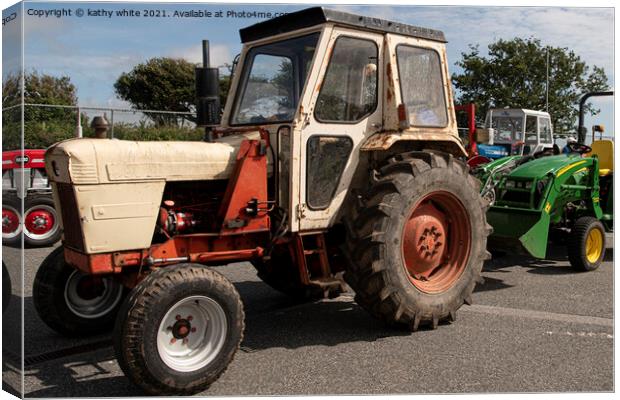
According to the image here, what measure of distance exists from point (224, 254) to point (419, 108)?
1971 millimetres

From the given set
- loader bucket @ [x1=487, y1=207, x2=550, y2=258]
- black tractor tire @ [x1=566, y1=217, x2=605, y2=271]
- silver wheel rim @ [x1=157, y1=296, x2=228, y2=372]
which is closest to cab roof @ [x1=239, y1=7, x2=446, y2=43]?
silver wheel rim @ [x1=157, y1=296, x2=228, y2=372]

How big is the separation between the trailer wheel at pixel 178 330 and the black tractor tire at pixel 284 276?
1270 millimetres

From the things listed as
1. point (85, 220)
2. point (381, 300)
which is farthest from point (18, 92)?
point (381, 300)

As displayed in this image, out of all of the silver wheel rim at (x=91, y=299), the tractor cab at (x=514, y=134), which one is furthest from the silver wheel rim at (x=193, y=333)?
the tractor cab at (x=514, y=134)

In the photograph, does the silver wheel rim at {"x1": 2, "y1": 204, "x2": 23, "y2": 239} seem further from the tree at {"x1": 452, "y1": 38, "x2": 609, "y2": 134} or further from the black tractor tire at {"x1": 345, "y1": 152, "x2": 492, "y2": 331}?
the tree at {"x1": 452, "y1": 38, "x2": 609, "y2": 134}

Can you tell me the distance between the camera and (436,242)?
5.19 metres

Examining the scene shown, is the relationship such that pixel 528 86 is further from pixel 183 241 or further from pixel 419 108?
pixel 183 241

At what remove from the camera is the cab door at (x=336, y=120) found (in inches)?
180

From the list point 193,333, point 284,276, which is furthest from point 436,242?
point 193,333

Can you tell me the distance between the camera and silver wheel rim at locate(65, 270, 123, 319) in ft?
16.1

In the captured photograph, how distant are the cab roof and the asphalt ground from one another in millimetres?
2348

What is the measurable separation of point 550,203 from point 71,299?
5.21 m

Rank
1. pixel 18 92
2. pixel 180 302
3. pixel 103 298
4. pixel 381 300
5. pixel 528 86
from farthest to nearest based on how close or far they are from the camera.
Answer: pixel 528 86
pixel 103 298
pixel 381 300
pixel 180 302
pixel 18 92

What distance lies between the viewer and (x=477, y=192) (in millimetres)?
5371
